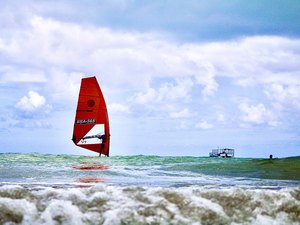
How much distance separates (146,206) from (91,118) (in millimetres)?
39692

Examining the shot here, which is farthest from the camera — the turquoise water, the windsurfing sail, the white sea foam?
the windsurfing sail

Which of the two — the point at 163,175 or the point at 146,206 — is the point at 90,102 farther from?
the point at 146,206

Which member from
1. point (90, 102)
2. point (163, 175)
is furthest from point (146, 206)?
point (90, 102)

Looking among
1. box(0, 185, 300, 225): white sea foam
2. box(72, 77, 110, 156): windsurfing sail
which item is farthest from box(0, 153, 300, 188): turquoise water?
box(72, 77, 110, 156): windsurfing sail

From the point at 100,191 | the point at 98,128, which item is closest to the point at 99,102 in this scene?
the point at 98,128

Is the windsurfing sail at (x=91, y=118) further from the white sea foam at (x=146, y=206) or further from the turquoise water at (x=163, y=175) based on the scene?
the white sea foam at (x=146, y=206)

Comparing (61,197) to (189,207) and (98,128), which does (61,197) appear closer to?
(189,207)

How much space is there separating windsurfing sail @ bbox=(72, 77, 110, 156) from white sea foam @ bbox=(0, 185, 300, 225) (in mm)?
37873

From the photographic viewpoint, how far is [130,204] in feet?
25.8

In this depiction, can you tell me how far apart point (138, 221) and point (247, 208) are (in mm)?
1980

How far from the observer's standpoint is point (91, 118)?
4709 centimetres

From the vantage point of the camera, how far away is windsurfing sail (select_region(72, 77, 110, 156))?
151ft

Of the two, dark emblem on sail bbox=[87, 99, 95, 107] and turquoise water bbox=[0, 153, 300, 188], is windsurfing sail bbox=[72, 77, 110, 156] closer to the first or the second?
dark emblem on sail bbox=[87, 99, 95, 107]

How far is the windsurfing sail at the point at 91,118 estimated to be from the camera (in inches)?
1816
